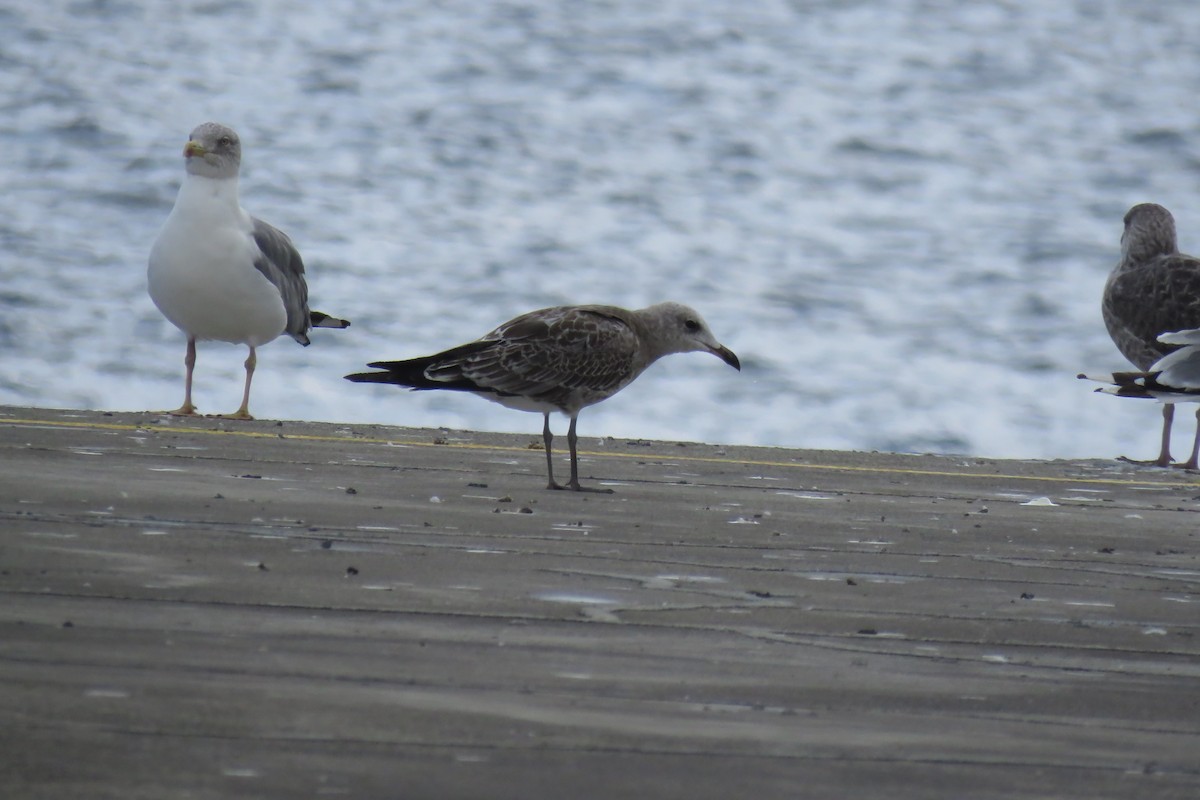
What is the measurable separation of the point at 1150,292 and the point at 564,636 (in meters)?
6.85

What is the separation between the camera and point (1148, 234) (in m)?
10.4

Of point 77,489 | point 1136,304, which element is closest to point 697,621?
point 77,489

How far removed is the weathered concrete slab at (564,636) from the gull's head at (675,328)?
0.86 meters

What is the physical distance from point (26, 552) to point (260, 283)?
4953 millimetres

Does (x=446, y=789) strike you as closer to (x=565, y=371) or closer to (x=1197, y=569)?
(x=1197, y=569)

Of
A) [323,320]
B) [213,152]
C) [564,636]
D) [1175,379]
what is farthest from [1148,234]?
[564,636]

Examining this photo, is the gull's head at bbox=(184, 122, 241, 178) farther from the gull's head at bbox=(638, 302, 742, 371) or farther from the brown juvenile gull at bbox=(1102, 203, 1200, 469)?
the brown juvenile gull at bbox=(1102, 203, 1200, 469)

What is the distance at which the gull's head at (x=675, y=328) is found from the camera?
7.41 m

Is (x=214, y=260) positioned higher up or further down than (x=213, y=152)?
further down

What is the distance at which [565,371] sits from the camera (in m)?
6.83

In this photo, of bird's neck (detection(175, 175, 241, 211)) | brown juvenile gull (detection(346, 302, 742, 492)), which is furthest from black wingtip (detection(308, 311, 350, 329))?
brown juvenile gull (detection(346, 302, 742, 492))

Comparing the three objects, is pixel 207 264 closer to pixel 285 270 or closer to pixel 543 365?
pixel 285 270

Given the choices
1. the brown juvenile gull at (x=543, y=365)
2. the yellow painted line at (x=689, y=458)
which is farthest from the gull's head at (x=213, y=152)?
the brown juvenile gull at (x=543, y=365)

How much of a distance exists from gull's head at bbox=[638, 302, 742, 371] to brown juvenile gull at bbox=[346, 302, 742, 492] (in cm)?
23
